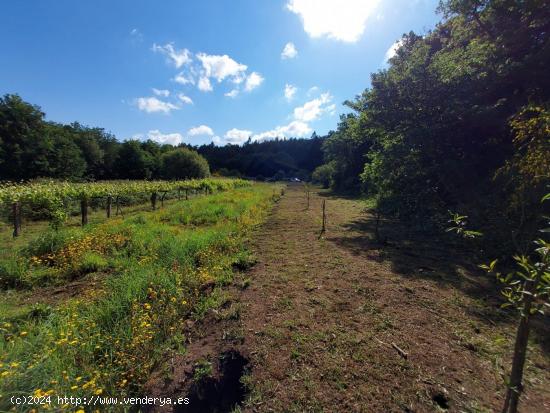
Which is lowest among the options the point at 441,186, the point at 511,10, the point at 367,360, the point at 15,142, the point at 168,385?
the point at 168,385

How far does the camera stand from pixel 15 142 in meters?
32.3

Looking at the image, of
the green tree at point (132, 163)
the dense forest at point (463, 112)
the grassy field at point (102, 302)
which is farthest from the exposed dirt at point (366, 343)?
the green tree at point (132, 163)

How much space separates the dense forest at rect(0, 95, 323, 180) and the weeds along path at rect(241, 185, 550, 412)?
38.9 metres

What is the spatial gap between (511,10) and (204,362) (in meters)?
14.5

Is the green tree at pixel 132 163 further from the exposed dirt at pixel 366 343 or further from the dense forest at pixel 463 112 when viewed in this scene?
the exposed dirt at pixel 366 343

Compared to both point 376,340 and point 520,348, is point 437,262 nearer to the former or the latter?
point 376,340

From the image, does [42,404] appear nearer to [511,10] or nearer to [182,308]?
[182,308]

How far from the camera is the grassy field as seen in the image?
272 cm

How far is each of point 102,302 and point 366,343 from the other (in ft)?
13.0

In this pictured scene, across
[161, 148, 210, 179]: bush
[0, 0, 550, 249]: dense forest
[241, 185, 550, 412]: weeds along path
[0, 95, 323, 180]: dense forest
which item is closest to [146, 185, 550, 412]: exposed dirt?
[241, 185, 550, 412]: weeds along path

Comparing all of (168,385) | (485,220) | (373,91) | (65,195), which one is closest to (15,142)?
(65,195)

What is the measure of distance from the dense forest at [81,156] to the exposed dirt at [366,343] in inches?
1540

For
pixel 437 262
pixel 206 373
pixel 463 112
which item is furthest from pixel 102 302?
pixel 463 112

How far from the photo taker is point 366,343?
3.30 meters
